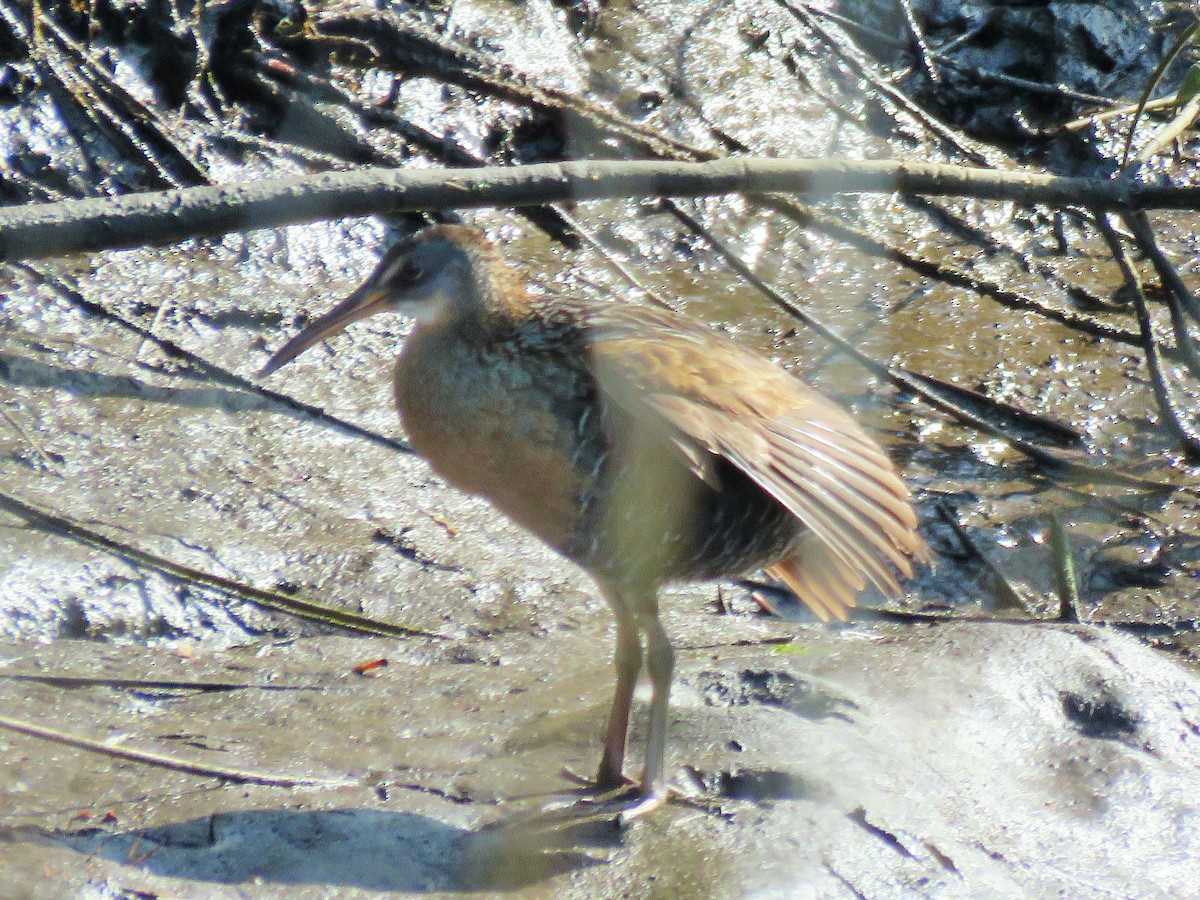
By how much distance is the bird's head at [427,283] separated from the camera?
11.3ft

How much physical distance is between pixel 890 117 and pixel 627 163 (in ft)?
12.9

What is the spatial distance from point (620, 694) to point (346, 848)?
79cm

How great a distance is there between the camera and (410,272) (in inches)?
138

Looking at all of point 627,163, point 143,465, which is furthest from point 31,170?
point 627,163

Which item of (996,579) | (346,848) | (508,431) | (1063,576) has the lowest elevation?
(346,848)

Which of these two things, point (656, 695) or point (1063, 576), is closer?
point (656, 695)

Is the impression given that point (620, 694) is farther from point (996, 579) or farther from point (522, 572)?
point (996, 579)

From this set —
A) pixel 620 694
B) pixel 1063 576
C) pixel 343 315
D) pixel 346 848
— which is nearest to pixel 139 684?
pixel 346 848

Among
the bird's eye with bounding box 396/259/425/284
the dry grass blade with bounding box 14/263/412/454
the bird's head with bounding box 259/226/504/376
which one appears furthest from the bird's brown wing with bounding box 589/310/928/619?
the dry grass blade with bounding box 14/263/412/454

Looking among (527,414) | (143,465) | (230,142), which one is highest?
(230,142)

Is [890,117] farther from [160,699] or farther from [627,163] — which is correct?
[160,699]

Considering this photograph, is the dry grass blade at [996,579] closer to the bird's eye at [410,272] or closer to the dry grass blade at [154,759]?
Answer: the bird's eye at [410,272]

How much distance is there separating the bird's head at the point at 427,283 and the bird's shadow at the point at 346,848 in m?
1.16

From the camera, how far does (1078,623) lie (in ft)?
13.6
